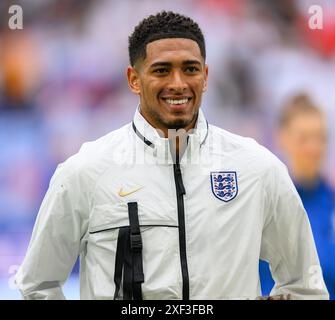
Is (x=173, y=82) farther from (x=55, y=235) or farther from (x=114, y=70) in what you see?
(x=114, y=70)

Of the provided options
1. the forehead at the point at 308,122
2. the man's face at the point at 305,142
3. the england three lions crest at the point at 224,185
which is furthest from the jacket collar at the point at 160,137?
the forehead at the point at 308,122

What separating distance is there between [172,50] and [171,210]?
47 cm

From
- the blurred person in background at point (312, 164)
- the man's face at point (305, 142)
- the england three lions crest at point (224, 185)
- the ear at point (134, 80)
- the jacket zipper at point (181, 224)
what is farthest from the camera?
the man's face at point (305, 142)

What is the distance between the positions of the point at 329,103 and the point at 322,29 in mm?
467

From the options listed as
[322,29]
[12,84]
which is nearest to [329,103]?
[322,29]

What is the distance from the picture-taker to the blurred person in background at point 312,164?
143 inches

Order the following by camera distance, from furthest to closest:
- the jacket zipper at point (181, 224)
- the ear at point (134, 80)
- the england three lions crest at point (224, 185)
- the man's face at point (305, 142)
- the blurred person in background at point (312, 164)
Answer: the man's face at point (305, 142)
the blurred person in background at point (312, 164)
the ear at point (134, 80)
the england three lions crest at point (224, 185)
the jacket zipper at point (181, 224)

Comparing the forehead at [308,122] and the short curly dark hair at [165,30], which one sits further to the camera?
the forehead at [308,122]

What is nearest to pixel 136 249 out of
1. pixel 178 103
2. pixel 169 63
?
pixel 178 103

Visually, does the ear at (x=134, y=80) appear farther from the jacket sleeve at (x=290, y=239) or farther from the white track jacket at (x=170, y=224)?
the jacket sleeve at (x=290, y=239)

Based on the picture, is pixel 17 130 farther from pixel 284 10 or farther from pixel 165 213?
pixel 165 213

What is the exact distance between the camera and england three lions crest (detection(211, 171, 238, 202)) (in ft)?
7.02

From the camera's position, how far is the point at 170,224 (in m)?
2.08

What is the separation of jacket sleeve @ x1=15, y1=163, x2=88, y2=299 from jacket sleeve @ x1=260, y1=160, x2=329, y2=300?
0.55 m
